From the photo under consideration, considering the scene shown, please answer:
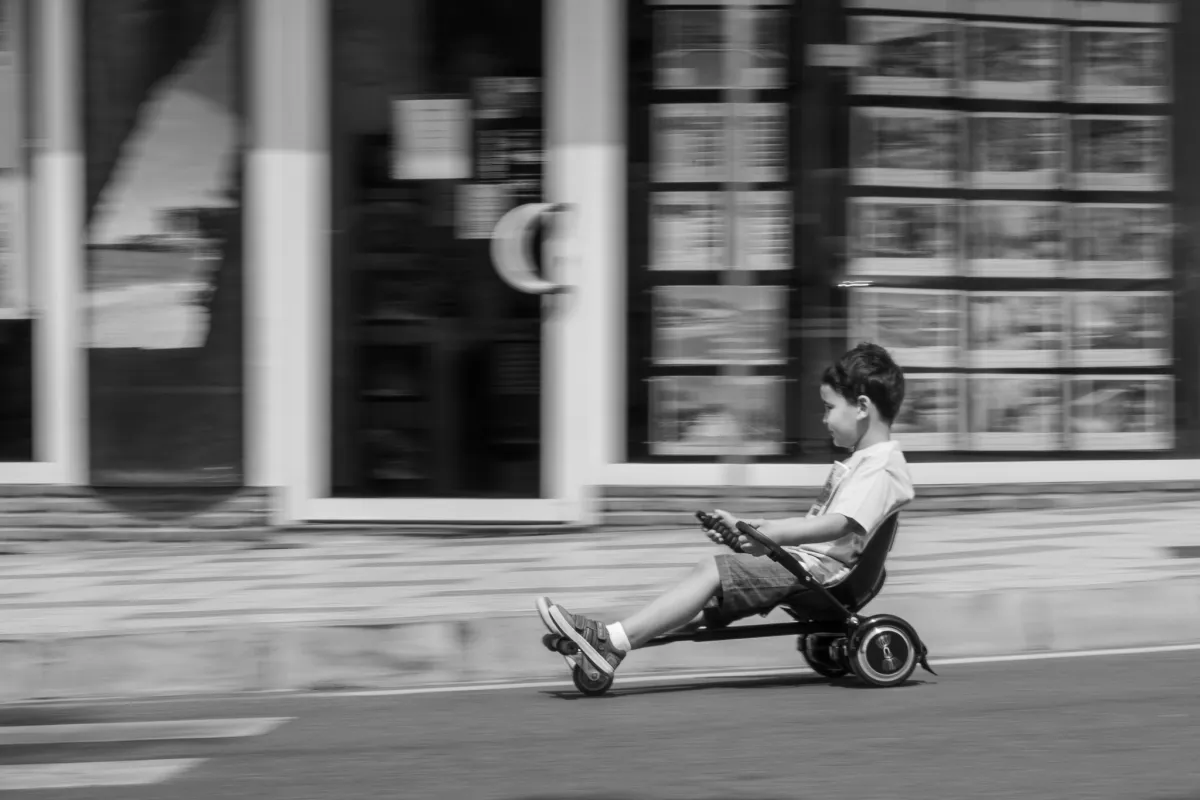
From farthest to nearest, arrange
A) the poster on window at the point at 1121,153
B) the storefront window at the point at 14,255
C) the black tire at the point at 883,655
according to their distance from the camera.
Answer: the poster on window at the point at 1121,153
the storefront window at the point at 14,255
the black tire at the point at 883,655

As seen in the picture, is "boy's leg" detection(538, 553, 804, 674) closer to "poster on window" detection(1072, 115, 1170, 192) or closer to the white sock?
the white sock

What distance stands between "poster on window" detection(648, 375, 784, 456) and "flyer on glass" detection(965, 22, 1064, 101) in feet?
7.26

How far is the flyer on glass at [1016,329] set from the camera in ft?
32.6

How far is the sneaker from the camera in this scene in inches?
206

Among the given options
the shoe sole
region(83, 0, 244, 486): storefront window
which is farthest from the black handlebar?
region(83, 0, 244, 486): storefront window

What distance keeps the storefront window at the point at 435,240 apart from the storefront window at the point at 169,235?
624 mm

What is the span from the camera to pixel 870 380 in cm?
550

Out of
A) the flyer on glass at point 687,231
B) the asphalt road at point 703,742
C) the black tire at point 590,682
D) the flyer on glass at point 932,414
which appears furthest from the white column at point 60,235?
the black tire at point 590,682

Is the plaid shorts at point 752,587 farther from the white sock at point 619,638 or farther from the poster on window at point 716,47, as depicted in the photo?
the poster on window at point 716,47

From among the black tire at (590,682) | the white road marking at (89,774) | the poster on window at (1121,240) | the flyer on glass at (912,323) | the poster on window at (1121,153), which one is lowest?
the white road marking at (89,774)

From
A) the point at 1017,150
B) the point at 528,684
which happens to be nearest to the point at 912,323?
the point at 1017,150

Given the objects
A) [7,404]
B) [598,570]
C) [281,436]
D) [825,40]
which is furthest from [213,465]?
[825,40]

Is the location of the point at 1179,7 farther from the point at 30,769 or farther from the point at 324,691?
the point at 30,769

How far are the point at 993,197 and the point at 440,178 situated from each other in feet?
10.9
